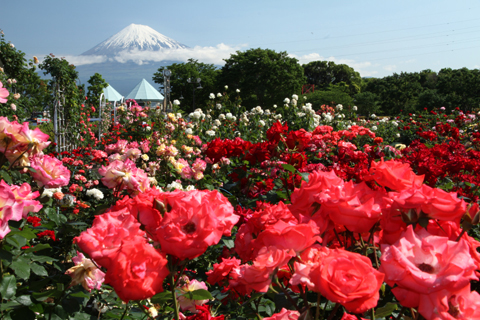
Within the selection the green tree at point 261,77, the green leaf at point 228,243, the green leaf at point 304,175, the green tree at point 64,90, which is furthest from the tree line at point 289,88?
the green leaf at point 228,243

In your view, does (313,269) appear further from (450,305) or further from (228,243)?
(228,243)

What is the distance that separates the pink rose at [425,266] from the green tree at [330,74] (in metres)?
65.3

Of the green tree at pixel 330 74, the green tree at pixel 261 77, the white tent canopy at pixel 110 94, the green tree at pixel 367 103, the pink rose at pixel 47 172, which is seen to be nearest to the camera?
the pink rose at pixel 47 172

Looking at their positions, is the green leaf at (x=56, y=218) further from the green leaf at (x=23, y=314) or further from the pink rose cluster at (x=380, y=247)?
the pink rose cluster at (x=380, y=247)

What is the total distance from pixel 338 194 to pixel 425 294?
0.78ft

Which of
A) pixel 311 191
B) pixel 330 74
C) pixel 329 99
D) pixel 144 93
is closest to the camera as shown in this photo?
pixel 311 191

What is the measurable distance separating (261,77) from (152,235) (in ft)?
114

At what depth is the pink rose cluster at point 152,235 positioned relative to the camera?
56 centimetres

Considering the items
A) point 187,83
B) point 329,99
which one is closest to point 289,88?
point 329,99

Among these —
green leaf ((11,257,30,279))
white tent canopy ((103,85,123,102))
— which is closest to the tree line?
white tent canopy ((103,85,123,102))

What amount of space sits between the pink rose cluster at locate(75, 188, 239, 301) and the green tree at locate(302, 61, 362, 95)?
214 feet

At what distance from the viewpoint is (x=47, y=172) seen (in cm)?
125

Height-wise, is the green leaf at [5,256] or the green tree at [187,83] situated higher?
the green tree at [187,83]

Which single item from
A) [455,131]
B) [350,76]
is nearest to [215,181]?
[455,131]
